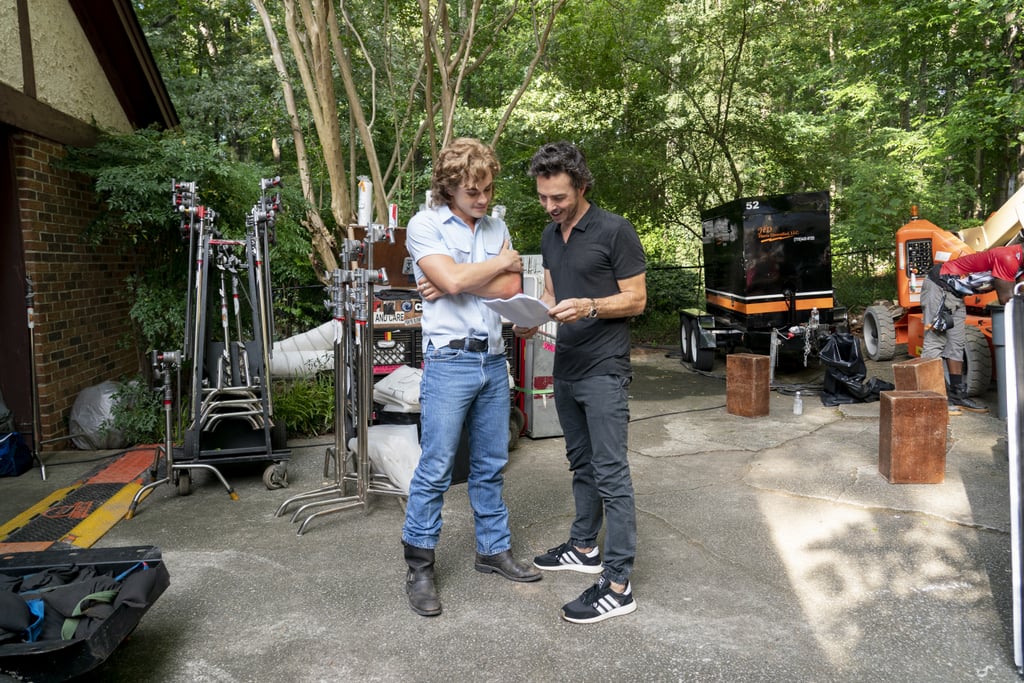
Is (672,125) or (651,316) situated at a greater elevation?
(672,125)

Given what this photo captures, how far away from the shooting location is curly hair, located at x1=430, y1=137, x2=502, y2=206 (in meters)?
3.19

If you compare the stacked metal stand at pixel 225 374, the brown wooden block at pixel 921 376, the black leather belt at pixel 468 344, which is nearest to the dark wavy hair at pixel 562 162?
the black leather belt at pixel 468 344

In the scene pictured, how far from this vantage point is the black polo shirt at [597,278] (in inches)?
124

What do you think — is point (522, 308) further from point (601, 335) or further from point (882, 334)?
point (882, 334)

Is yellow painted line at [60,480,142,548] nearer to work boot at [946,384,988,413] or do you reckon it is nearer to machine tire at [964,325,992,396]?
work boot at [946,384,988,413]

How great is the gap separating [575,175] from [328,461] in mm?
2969

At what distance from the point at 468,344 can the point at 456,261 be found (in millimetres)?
361

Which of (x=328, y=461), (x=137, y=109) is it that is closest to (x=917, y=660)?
(x=328, y=461)

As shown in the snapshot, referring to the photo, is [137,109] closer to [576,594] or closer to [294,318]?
[294,318]

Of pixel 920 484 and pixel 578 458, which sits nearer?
pixel 578 458

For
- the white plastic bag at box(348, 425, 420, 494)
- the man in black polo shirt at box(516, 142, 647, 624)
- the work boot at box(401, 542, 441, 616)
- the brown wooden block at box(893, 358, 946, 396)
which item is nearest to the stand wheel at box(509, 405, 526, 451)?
the white plastic bag at box(348, 425, 420, 494)

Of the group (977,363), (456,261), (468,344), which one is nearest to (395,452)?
(468,344)

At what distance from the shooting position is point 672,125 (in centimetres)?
1371

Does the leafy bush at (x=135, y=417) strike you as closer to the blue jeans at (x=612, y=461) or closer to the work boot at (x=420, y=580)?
the work boot at (x=420, y=580)
